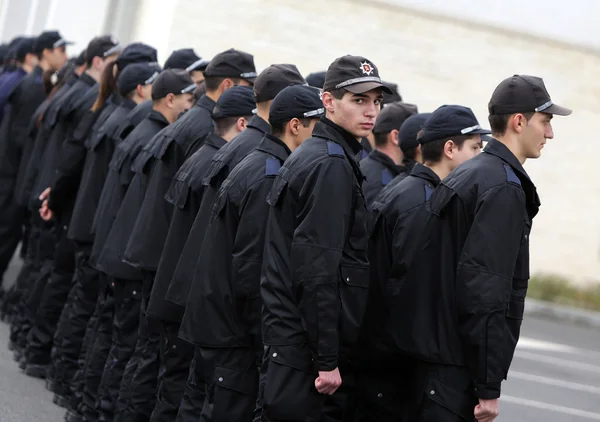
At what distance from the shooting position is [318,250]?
217 inches

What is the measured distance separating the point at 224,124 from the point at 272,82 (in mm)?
765

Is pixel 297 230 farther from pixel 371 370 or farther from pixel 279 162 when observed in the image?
pixel 371 370

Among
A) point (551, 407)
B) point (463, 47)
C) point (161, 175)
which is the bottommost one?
point (551, 407)

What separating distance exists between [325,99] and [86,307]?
4025 millimetres

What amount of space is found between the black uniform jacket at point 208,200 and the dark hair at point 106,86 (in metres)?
3.36

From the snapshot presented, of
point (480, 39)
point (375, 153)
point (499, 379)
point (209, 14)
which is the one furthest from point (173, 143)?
point (480, 39)

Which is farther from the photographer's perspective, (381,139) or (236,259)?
(381,139)

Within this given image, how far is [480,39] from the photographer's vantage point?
22188mm

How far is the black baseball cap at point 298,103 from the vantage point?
618 centimetres

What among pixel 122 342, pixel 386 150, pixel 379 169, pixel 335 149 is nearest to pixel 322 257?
pixel 335 149

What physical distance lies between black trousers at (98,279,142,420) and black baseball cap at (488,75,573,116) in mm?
3087

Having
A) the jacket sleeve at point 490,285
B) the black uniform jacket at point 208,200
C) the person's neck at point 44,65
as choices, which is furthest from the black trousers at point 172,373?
the person's neck at point 44,65

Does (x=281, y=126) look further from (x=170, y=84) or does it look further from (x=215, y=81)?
(x=170, y=84)

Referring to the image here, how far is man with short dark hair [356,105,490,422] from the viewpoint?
627 cm
